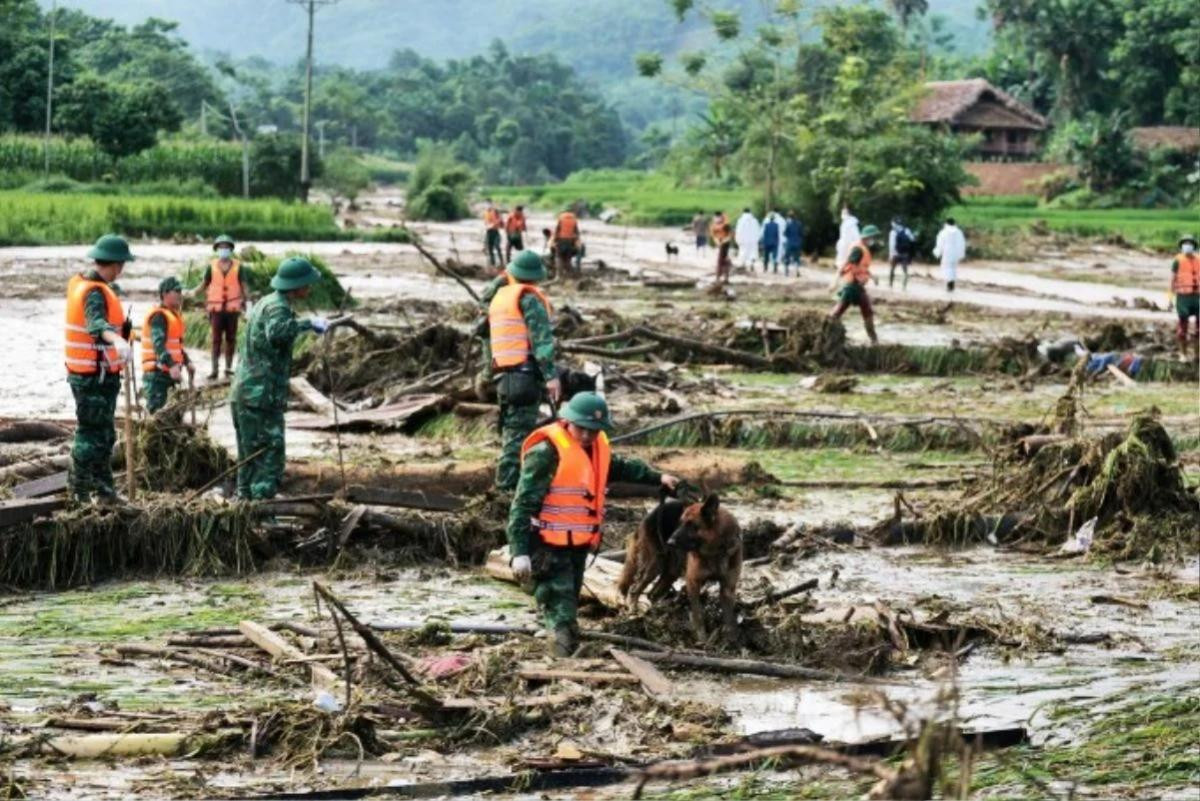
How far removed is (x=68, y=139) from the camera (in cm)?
7344

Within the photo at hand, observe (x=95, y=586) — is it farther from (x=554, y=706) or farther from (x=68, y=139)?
(x=68, y=139)

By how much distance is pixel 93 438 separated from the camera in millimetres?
13797

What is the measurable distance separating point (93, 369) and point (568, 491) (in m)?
4.40

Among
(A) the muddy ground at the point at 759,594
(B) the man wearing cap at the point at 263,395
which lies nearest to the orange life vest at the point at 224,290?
(A) the muddy ground at the point at 759,594

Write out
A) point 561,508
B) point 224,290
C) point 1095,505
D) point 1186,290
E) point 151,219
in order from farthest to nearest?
point 151,219 → point 1186,290 → point 224,290 → point 1095,505 → point 561,508

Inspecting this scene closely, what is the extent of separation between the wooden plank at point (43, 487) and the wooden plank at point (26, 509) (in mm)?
837

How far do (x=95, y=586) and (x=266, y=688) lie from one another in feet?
10.2

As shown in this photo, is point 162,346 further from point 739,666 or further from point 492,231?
point 492,231

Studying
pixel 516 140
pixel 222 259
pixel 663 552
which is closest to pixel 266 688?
pixel 663 552

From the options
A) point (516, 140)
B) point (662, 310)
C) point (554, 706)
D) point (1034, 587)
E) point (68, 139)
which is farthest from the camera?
point (516, 140)

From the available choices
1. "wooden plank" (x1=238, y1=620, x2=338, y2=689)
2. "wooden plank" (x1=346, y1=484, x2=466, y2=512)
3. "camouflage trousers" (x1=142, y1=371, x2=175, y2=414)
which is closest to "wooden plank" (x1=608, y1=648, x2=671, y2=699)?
"wooden plank" (x1=238, y1=620, x2=338, y2=689)

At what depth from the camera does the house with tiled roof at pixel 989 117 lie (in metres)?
79.4

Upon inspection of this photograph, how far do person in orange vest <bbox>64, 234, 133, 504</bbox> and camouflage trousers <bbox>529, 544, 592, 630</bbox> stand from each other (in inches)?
157

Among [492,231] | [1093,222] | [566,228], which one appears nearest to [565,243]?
[566,228]
